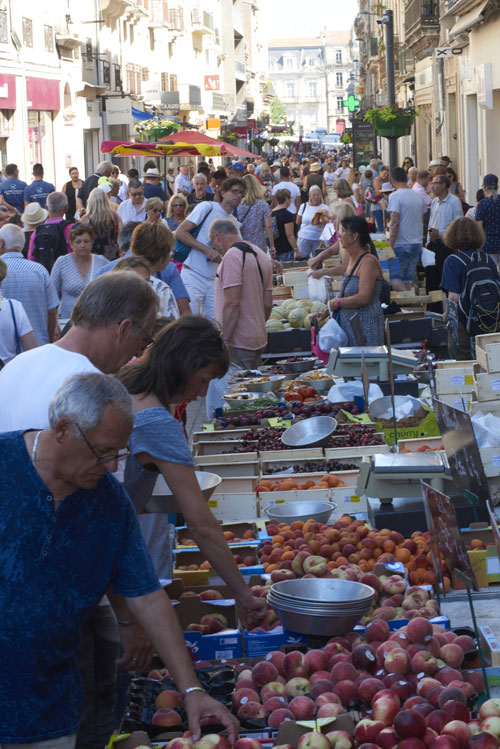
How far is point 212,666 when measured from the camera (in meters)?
3.64

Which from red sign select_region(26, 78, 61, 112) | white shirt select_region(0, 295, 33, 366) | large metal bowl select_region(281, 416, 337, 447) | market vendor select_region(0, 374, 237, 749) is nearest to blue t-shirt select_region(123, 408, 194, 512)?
market vendor select_region(0, 374, 237, 749)

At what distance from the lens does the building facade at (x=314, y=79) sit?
18225cm

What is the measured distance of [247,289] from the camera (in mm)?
7918

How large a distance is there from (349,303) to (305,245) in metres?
7.02

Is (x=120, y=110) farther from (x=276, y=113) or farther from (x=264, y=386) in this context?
(x=276, y=113)

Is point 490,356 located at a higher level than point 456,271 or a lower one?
lower

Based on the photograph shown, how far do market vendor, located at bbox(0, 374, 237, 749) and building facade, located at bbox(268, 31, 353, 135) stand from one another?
17880 centimetres

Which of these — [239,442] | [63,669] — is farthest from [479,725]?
[239,442]

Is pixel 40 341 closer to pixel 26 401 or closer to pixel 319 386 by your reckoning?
pixel 319 386

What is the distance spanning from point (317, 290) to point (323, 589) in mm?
7832

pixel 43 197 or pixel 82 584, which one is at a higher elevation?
pixel 43 197

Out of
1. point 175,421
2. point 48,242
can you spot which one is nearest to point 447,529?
point 175,421

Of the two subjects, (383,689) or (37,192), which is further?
(37,192)

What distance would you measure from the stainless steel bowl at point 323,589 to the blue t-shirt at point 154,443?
26.5 inches
